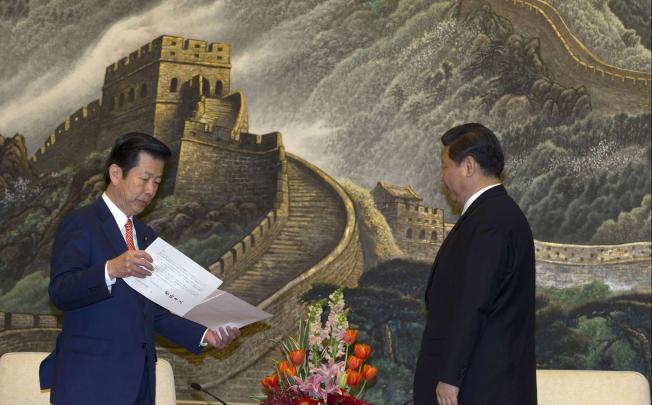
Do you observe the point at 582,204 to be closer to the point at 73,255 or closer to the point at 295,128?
the point at 295,128

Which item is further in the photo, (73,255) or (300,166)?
(300,166)

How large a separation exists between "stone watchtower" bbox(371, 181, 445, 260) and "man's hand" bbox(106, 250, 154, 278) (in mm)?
3250

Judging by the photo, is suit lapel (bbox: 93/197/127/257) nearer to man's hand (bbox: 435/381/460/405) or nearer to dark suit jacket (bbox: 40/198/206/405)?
dark suit jacket (bbox: 40/198/206/405)

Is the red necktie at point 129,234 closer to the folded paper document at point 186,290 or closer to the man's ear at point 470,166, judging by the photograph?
the folded paper document at point 186,290

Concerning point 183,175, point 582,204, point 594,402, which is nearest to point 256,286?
point 183,175

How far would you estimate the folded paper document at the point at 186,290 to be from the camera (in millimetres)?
2752

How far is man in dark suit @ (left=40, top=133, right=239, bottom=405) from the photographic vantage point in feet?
8.59

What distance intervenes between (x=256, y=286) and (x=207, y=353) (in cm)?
54

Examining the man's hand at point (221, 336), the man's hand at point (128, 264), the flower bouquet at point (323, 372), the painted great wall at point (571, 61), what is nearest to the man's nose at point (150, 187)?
the man's hand at point (128, 264)

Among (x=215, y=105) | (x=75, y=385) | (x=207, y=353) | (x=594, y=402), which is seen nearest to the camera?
(x=75, y=385)

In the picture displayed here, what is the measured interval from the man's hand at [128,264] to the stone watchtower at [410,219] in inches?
128

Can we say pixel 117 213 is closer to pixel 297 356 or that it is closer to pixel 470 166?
pixel 297 356

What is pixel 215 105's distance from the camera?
5754 mm

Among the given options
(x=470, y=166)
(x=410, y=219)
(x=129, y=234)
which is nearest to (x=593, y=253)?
(x=410, y=219)
